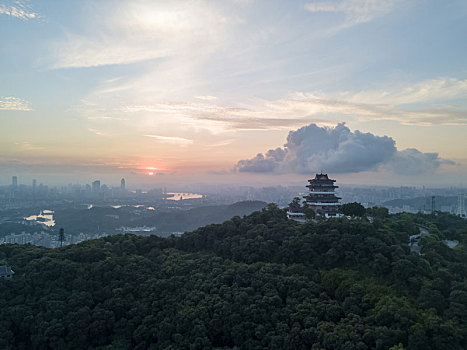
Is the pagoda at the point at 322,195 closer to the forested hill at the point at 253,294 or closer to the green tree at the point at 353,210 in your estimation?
the green tree at the point at 353,210

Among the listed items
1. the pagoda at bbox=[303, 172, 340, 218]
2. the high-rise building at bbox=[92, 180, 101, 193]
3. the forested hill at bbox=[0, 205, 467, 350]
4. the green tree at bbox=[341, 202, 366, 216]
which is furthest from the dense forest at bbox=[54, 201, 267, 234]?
the high-rise building at bbox=[92, 180, 101, 193]

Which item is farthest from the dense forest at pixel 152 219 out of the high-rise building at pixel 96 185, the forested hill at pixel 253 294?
the high-rise building at pixel 96 185

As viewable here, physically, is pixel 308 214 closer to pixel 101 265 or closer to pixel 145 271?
pixel 145 271

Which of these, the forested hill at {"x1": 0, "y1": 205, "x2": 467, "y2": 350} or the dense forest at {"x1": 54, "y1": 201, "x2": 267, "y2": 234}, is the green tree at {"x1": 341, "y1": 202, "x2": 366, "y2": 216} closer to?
the forested hill at {"x1": 0, "y1": 205, "x2": 467, "y2": 350}

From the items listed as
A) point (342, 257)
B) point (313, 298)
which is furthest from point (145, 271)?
point (342, 257)

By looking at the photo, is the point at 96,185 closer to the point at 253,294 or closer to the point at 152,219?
the point at 152,219
